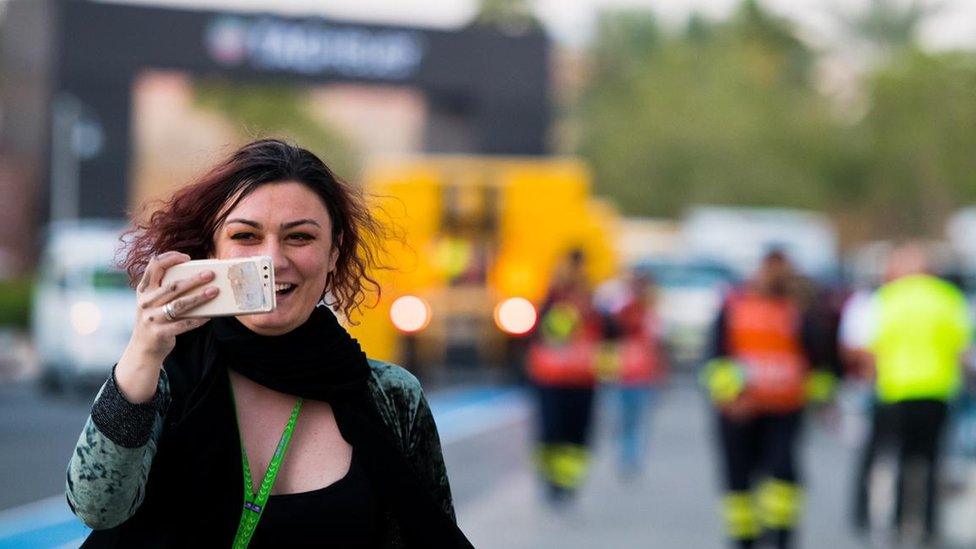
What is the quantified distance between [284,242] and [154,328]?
1.24 ft

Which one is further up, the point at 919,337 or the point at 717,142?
the point at 717,142

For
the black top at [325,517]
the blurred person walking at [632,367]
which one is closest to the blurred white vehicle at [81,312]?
the blurred person walking at [632,367]

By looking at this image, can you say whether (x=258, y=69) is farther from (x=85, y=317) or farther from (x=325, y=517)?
(x=325, y=517)

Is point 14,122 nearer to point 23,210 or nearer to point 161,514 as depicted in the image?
point 23,210

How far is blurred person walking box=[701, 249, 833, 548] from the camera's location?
10016 millimetres

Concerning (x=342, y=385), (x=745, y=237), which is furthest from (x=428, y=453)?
(x=745, y=237)

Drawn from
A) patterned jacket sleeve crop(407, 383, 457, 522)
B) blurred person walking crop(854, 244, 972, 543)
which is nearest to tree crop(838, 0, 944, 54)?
blurred person walking crop(854, 244, 972, 543)

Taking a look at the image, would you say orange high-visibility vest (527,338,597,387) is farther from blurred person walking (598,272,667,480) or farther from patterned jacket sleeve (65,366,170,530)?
patterned jacket sleeve (65,366,170,530)

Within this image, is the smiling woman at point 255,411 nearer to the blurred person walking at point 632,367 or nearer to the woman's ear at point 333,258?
the woman's ear at point 333,258

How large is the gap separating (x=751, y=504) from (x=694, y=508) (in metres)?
2.98

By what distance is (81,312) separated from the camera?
22.6 m

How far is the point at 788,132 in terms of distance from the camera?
68.9 meters

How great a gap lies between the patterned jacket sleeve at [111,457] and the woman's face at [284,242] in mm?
289

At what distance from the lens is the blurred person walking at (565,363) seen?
13.2 metres
